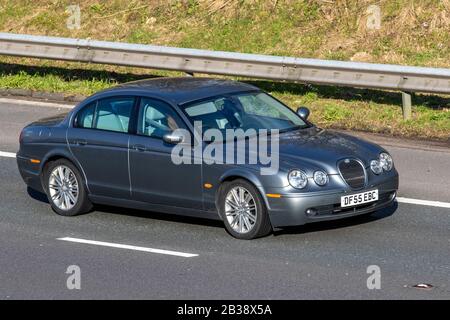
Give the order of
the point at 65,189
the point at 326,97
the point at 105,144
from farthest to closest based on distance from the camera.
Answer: the point at 326,97
the point at 65,189
the point at 105,144

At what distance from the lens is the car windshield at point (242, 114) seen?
1239cm

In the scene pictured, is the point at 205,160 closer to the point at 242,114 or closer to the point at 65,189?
the point at 242,114

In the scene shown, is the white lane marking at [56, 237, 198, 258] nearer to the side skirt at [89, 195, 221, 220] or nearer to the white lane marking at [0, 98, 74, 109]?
the side skirt at [89, 195, 221, 220]

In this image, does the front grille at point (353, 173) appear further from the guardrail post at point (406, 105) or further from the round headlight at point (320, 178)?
the guardrail post at point (406, 105)

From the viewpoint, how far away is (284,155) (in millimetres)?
11711

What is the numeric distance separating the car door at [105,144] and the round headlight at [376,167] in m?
2.65

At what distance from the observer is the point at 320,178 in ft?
37.9

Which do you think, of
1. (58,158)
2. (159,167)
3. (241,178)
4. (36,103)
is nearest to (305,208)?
(241,178)

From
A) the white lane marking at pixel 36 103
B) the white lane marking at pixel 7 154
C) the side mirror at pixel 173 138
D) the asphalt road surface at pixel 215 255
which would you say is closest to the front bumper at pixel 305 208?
the asphalt road surface at pixel 215 255

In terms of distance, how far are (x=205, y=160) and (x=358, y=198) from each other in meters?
1.61
